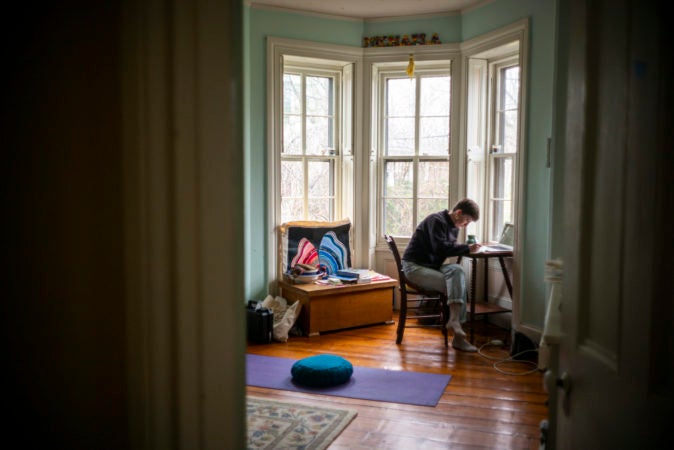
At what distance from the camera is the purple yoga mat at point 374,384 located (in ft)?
12.3

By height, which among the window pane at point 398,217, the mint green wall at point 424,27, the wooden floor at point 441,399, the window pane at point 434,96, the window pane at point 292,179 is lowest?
the wooden floor at point 441,399

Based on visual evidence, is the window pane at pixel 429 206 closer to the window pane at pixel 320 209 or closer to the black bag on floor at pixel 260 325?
the window pane at pixel 320 209

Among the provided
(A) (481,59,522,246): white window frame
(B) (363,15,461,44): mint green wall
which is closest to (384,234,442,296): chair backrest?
(A) (481,59,522,246): white window frame

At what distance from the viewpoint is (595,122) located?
980mm

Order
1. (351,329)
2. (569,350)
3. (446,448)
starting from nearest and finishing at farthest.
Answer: (569,350) < (446,448) < (351,329)

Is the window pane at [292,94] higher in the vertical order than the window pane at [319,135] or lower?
higher

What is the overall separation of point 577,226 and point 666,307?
0.98ft

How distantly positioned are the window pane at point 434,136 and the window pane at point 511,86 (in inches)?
25.9

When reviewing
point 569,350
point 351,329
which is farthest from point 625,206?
point 351,329

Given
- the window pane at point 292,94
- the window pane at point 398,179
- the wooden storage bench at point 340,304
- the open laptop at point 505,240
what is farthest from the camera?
the window pane at point 398,179

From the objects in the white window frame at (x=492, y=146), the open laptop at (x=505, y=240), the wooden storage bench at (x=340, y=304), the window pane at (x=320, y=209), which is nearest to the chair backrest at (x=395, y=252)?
the wooden storage bench at (x=340, y=304)

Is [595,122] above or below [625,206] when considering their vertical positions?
above

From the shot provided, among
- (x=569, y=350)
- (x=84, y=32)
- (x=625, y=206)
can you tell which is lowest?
(x=569, y=350)

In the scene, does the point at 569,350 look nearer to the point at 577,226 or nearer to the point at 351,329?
the point at 577,226
